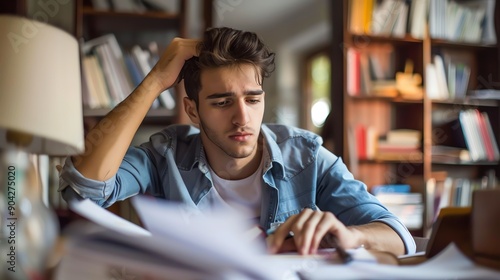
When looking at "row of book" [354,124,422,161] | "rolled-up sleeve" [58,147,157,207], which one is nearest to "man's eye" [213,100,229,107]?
"rolled-up sleeve" [58,147,157,207]

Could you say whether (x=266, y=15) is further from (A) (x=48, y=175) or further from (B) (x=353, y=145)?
(A) (x=48, y=175)

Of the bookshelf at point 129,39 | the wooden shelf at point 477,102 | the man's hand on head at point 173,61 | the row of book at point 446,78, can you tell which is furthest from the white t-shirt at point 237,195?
the wooden shelf at point 477,102

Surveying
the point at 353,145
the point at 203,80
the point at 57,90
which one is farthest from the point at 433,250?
the point at 353,145

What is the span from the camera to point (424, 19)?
10.1 ft

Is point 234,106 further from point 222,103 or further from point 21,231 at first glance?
Answer: point 21,231

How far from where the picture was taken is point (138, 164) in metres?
1.10

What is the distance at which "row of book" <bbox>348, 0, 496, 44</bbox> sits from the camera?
9.92 feet

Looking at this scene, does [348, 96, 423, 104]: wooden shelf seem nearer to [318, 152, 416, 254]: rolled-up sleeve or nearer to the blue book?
the blue book

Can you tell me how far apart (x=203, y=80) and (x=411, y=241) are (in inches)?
19.9

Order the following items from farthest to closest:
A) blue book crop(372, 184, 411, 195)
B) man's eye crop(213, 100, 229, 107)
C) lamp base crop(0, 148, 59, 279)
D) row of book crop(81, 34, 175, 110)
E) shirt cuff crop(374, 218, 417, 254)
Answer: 1. blue book crop(372, 184, 411, 195)
2. row of book crop(81, 34, 175, 110)
3. man's eye crop(213, 100, 229, 107)
4. shirt cuff crop(374, 218, 417, 254)
5. lamp base crop(0, 148, 59, 279)

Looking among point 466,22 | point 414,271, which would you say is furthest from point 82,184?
point 466,22

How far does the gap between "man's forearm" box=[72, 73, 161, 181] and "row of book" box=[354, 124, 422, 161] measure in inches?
86.5

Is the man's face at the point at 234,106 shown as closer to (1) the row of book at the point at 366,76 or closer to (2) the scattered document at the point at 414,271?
(2) the scattered document at the point at 414,271

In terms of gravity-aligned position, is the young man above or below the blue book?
above
